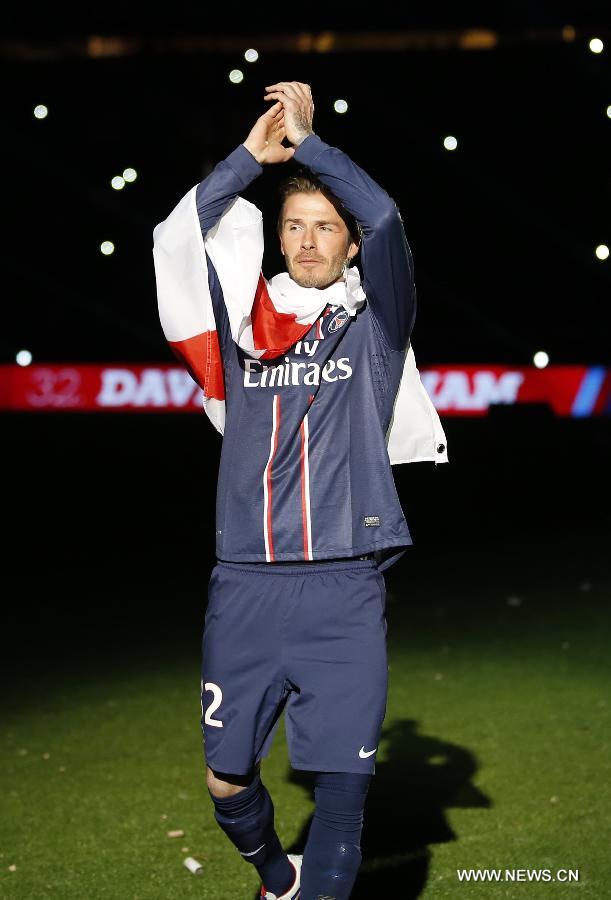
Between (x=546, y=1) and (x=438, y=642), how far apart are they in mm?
10486

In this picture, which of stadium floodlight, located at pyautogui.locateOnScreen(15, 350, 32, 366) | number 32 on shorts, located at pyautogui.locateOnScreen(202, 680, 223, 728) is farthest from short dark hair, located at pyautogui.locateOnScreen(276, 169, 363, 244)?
stadium floodlight, located at pyautogui.locateOnScreen(15, 350, 32, 366)

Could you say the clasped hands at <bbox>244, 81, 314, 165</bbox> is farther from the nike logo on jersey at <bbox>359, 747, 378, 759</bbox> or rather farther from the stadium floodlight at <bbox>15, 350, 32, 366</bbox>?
the stadium floodlight at <bbox>15, 350, 32, 366</bbox>

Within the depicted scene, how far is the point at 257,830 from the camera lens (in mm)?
3332

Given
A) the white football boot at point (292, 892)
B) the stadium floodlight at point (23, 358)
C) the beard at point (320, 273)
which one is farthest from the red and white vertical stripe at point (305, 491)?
the stadium floodlight at point (23, 358)

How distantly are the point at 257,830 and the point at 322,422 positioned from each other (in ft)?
3.50

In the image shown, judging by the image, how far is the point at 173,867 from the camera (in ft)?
13.4

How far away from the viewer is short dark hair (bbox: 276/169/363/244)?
3305 millimetres

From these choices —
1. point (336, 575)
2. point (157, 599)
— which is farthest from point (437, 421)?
point (157, 599)

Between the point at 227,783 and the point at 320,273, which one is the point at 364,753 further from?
the point at 320,273

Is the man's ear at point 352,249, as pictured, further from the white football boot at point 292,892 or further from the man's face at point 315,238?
the white football boot at point 292,892

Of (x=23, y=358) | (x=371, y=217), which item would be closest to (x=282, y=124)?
(x=371, y=217)

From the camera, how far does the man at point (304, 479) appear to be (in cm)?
312

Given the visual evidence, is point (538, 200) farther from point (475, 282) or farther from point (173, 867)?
point (173, 867)

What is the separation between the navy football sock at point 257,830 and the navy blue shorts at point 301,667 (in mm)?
146
